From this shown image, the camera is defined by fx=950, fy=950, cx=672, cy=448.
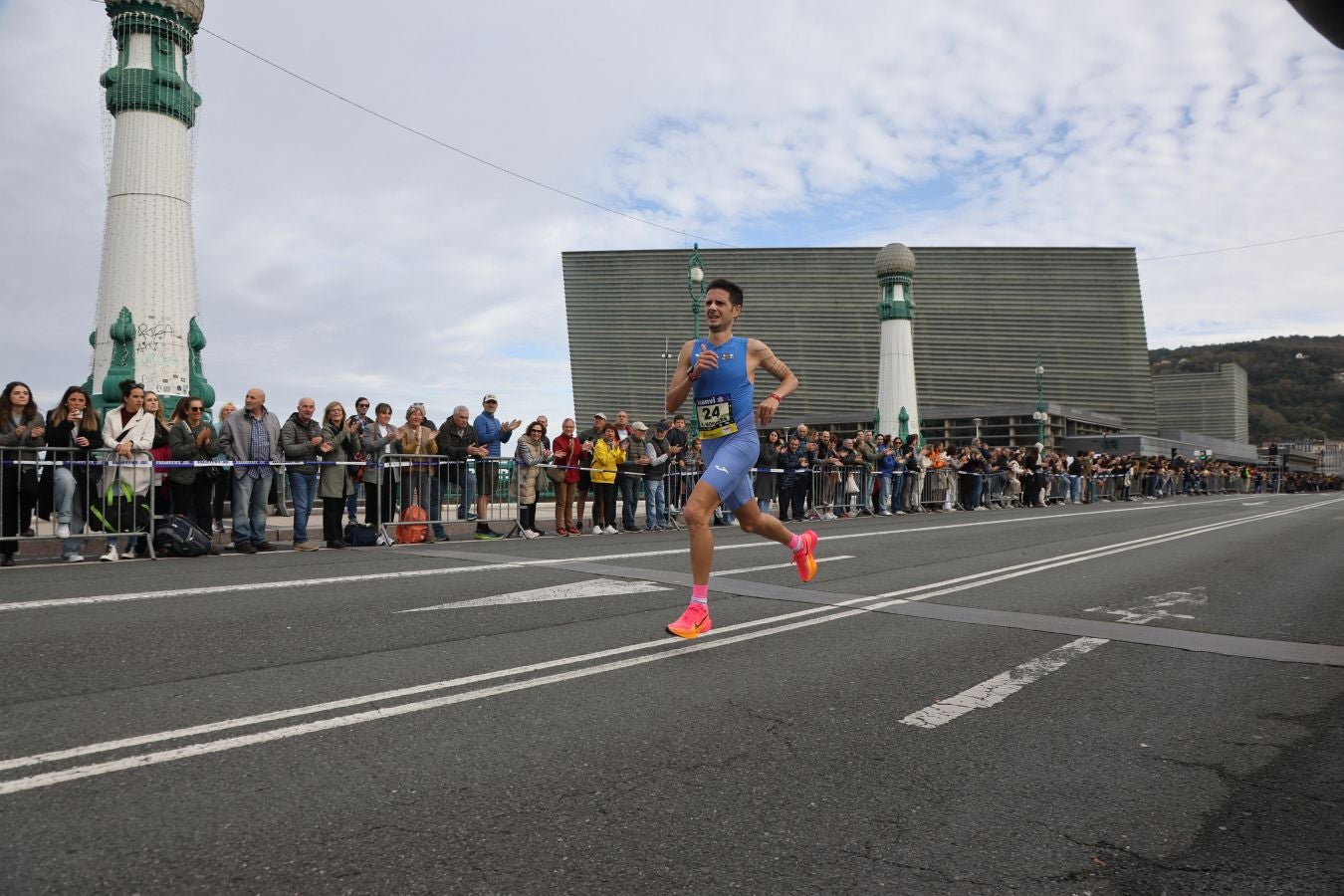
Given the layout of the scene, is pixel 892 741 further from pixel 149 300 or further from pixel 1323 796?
pixel 149 300

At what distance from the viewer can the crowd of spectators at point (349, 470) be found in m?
10.4

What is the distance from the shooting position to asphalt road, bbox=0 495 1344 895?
249 centimetres

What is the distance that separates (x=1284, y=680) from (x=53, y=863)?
17.6ft

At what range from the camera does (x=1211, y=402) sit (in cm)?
14800

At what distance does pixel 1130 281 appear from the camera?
10819 cm

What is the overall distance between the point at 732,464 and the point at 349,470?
8.12m

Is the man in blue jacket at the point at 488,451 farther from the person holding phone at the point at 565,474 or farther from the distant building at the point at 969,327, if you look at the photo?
the distant building at the point at 969,327

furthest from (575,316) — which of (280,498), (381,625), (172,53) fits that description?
(381,625)

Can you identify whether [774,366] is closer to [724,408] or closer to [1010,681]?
[724,408]

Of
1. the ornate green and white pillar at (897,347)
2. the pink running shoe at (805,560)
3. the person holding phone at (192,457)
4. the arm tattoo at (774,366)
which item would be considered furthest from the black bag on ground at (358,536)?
the ornate green and white pillar at (897,347)

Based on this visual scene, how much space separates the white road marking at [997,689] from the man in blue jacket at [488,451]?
31.9 feet

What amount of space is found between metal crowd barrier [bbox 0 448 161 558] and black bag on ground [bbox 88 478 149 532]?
0.5 inches

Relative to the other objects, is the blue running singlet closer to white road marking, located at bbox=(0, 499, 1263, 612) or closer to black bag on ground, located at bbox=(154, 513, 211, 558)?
white road marking, located at bbox=(0, 499, 1263, 612)

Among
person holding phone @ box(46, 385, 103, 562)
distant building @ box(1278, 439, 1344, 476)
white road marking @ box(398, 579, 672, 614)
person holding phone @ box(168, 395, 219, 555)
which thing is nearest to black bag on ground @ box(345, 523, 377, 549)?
person holding phone @ box(168, 395, 219, 555)
